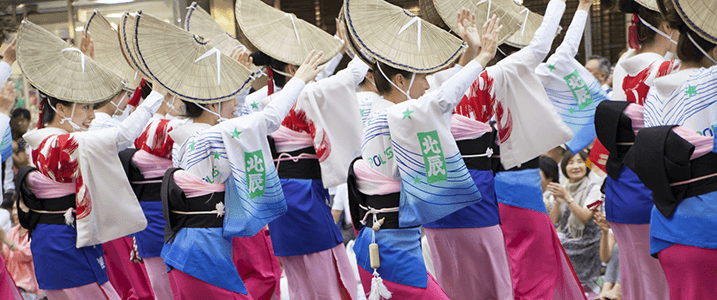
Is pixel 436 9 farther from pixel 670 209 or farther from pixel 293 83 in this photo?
pixel 670 209

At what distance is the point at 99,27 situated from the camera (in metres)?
5.51

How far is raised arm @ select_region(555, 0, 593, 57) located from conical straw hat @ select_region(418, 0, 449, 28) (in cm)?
66

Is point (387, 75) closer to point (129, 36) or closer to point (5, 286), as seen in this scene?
point (129, 36)

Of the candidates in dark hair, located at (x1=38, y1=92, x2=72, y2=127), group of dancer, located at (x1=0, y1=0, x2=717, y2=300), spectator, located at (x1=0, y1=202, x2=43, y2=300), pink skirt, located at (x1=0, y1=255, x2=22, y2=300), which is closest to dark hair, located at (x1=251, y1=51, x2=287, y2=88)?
group of dancer, located at (x1=0, y1=0, x2=717, y2=300)

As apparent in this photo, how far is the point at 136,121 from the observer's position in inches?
150

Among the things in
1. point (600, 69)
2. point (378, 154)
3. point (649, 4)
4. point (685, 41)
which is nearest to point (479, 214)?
point (378, 154)

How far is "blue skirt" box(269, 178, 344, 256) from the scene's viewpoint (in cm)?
392

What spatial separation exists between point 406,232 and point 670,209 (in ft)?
3.44

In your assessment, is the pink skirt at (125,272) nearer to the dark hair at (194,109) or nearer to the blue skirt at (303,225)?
the blue skirt at (303,225)

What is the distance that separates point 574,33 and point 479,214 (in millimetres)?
1056

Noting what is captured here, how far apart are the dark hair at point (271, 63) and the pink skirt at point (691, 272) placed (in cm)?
242

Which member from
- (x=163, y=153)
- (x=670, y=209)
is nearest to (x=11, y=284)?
(x=163, y=153)

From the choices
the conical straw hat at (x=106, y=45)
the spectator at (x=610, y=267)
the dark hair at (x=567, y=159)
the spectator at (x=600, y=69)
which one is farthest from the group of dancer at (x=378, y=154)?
the spectator at (x=600, y=69)

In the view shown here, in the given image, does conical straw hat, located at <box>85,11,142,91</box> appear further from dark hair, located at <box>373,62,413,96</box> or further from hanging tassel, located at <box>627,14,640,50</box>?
hanging tassel, located at <box>627,14,640,50</box>
